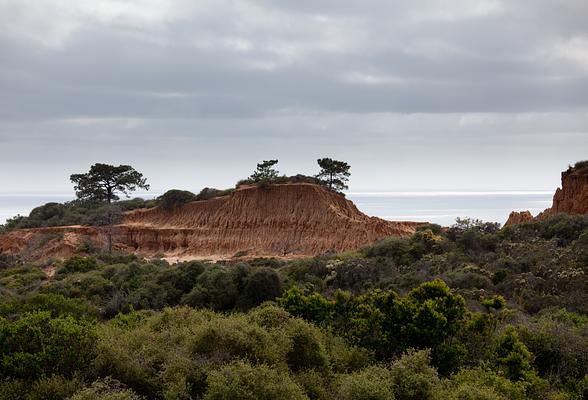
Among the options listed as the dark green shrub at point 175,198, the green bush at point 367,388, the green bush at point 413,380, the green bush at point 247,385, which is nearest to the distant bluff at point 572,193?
the green bush at point 413,380

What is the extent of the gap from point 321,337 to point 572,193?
104 feet

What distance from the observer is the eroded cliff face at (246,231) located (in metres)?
46.2

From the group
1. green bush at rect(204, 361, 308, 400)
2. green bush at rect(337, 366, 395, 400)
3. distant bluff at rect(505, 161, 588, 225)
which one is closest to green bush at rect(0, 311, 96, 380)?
green bush at rect(204, 361, 308, 400)

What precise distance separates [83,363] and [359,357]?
7.68m

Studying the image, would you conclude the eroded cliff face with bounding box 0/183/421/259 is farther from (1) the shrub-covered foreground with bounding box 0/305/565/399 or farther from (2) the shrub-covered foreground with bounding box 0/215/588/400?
(1) the shrub-covered foreground with bounding box 0/305/565/399

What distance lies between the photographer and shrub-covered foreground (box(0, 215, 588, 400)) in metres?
12.8

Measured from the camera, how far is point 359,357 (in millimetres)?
16562

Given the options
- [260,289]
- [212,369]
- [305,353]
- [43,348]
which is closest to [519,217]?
[260,289]

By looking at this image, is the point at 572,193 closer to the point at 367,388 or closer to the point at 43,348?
the point at 367,388

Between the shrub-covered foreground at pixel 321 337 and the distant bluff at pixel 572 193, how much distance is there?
1202 centimetres

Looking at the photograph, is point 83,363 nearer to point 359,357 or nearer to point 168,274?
point 359,357

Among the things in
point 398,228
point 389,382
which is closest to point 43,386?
point 389,382

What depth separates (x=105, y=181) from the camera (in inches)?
2557

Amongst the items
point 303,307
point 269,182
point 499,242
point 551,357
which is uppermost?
point 269,182
